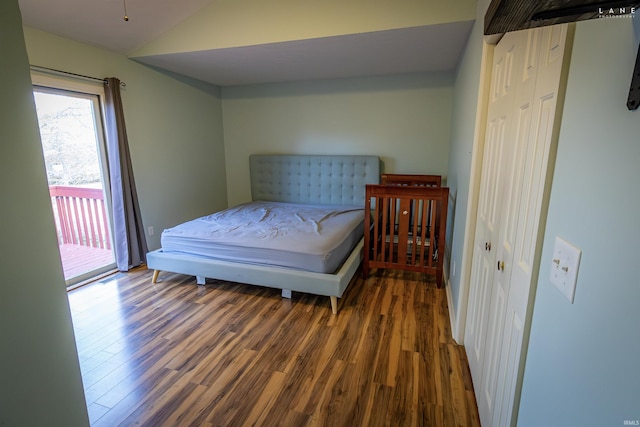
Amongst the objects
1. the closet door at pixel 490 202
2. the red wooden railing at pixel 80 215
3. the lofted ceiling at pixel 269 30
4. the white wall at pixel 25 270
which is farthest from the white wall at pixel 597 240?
the red wooden railing at pixel 80 215

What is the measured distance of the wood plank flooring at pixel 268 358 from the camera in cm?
165

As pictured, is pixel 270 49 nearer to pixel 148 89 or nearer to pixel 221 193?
pixel 148 89

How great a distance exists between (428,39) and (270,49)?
1.46 meters

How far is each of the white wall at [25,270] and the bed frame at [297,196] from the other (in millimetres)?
1771

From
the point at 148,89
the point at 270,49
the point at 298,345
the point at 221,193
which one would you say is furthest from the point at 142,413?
the point at 221,193

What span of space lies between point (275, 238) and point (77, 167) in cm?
237

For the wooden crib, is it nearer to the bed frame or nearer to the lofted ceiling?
the bed frame

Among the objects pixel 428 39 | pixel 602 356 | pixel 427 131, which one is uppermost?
pixel 428 39

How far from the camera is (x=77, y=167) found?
3322mm

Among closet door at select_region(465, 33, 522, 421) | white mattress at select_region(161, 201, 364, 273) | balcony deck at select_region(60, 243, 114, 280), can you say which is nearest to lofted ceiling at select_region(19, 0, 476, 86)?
closet door at select_region(465, 33, 522, 421)

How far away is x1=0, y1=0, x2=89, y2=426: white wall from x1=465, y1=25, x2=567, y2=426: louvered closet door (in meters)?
1.49

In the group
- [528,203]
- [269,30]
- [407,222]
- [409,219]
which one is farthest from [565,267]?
[269,30]

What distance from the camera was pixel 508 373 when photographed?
113 cm

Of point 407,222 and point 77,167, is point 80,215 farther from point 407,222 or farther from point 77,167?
point 407,222
